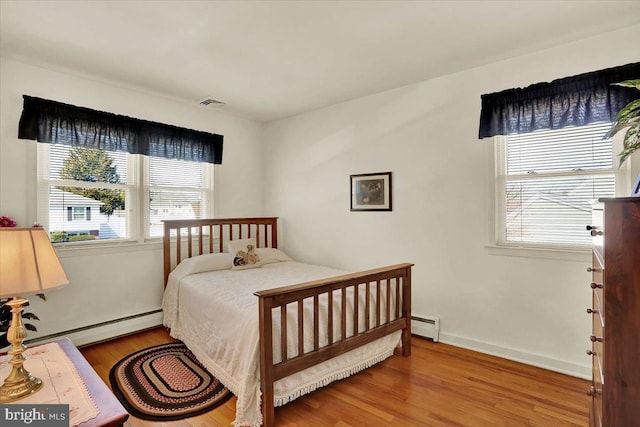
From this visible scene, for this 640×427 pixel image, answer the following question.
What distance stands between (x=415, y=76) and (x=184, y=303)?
116 inches

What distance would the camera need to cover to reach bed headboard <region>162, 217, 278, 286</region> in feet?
12.0

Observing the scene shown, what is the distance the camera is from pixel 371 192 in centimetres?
362

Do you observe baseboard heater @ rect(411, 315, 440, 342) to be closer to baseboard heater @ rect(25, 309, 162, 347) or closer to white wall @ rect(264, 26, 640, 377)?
white wall @ rect(264, 26, 640, 377)

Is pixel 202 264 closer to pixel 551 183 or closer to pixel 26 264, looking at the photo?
pixel 26 264

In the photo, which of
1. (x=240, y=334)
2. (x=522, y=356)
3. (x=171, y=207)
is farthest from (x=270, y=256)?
(x=522, y=356)

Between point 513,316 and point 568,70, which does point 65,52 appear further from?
point 513,316

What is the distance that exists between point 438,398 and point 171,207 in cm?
314

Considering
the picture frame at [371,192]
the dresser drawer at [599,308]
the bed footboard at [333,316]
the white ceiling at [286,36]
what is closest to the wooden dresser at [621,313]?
the dresser drawer at [599,308]

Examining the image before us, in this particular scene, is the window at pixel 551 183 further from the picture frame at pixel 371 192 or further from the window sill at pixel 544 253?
the picture frame at pixel 371 192

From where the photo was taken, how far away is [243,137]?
4488 mm

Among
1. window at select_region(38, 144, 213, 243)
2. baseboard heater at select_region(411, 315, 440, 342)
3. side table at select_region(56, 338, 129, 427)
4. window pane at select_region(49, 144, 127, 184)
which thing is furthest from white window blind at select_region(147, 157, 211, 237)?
baseboard heater at select_region(411, 315, 440, 342)

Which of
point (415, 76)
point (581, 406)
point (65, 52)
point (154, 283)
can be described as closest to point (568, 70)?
point (415, 76)

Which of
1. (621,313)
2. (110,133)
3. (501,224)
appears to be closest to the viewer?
(621,313)

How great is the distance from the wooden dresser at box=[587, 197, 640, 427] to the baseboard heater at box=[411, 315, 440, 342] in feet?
6.80
